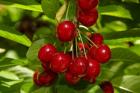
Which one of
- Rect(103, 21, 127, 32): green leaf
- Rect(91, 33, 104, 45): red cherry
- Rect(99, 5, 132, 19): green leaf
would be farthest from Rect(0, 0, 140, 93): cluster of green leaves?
Rect(103, 21, 127, 32): green leaf

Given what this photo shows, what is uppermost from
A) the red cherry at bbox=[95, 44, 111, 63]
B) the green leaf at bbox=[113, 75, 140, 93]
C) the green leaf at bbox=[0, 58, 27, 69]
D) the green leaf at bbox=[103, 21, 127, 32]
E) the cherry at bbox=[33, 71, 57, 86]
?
the red cherry at bbox=[95, 44, 111, 63]

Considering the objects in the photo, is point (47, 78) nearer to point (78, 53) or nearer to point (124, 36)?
point (78, 53)

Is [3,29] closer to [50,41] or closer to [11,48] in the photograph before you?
[50,41]

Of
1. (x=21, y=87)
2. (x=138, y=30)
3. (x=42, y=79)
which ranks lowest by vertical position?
(x=21, y=87)

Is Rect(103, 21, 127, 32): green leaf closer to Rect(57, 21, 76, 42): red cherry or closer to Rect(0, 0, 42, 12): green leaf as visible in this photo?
Rect(0, 0, 42, 12): green leaf

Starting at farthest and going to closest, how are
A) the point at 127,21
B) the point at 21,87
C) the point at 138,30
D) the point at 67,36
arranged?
the point at 127,21
the point at 21,87
the point at 138,30
the point at 67,36

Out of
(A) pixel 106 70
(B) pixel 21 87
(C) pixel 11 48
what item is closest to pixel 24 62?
(B) pixel 21 87

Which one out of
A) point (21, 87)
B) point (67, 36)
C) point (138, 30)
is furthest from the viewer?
point (21, 87)

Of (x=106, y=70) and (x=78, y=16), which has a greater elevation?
(x=78, y=16)
